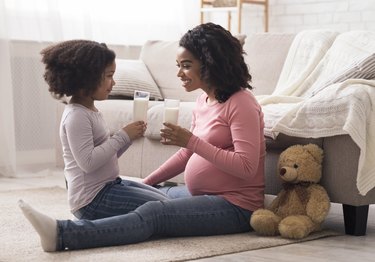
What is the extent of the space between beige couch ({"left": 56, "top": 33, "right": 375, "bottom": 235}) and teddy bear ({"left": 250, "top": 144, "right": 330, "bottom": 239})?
0.06 meters

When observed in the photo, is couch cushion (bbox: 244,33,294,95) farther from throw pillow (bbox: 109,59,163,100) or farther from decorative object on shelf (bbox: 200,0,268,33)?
decorative object on shelf (bbox: 200,0,268,33)

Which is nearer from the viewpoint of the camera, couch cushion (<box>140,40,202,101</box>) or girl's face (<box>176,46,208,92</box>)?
girl's face (<box>176,46,208,92</box>)

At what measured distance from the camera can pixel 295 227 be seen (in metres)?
2.50

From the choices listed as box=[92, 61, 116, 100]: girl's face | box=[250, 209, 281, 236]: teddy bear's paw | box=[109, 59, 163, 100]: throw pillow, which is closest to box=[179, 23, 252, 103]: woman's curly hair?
box=[92, 61, 116, 100]: girl's face

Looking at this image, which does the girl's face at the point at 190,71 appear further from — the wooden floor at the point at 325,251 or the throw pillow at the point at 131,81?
the throw pillow at the point at 131,81

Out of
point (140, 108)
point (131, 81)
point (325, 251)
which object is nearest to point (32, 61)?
point (131, 81)

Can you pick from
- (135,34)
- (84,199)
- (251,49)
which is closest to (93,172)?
(84,199)

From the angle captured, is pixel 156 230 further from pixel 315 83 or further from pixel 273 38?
pixel 273 38

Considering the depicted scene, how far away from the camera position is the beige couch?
2.63 meters

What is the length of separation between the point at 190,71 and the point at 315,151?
19.8 inches

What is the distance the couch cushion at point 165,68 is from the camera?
4.36 metres

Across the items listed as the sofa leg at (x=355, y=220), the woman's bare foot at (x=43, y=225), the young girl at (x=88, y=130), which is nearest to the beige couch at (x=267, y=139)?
the sofa leg at (x=355, y=220)

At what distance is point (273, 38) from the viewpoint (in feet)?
13.3

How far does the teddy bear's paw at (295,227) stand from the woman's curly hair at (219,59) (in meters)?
0.44
